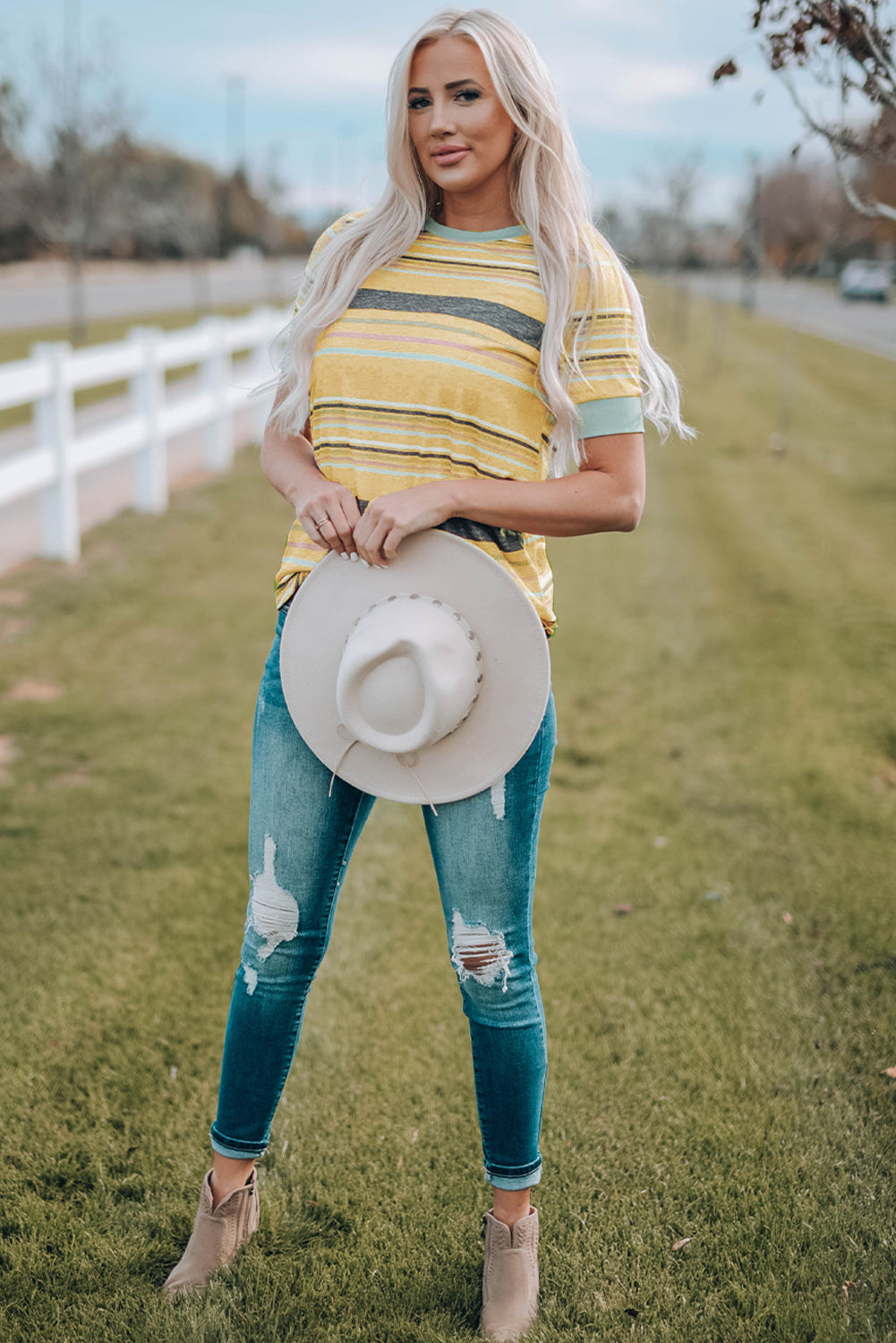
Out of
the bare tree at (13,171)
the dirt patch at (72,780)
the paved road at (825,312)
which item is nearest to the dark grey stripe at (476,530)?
the dirt patch at (72,780)

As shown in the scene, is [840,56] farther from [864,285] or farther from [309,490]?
[864,285]

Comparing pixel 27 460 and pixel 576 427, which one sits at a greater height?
pixel 576 427

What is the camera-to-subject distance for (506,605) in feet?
5.86

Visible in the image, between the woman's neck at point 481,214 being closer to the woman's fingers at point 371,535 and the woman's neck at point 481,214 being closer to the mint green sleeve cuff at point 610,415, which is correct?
the mint green sleeve cuff at point 610,415

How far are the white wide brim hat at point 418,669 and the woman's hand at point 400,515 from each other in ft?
0.14

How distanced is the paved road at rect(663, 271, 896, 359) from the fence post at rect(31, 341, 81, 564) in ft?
38.0

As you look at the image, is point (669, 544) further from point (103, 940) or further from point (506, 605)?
point (506, 605)

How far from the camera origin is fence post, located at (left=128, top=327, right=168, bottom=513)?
8531 mm

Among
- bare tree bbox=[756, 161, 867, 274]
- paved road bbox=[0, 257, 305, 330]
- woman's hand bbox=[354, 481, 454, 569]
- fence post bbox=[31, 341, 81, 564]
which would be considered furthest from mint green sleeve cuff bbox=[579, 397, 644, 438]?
paved road bbox=[0, 257, 305, 330]

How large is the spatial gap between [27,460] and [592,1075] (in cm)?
525

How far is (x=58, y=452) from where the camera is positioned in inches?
277

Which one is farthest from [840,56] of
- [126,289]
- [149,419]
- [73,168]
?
[126,289]

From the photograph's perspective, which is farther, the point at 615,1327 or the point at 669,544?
the point at 669,544

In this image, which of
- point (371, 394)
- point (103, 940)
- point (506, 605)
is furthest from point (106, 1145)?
point (371, 394)
